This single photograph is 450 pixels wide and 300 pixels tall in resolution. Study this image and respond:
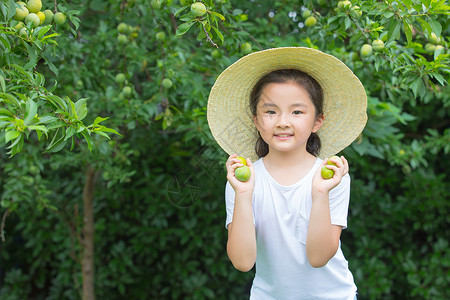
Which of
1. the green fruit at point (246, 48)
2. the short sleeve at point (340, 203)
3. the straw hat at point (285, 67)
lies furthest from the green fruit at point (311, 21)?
the short sleeve at point (340, 203)

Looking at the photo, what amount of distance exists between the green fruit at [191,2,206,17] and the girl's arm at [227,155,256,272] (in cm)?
44

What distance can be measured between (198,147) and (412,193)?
57.7 inches

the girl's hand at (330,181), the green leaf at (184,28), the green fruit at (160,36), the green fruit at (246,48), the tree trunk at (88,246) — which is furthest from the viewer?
the tree trunk at (88,246)

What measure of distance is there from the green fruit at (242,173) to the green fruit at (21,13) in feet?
2.55

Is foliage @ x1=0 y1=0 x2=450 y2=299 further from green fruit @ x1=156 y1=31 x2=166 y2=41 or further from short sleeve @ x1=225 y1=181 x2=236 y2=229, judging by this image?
short sleeve @ x1=225 y1=181 x2=236 y2=229

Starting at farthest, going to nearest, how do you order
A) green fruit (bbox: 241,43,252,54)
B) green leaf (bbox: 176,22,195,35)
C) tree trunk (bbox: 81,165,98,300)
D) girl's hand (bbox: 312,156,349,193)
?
tree trunk (bbox: 81,165,98,300)
green fruit (bbox: 241,43,252,54)
green leaf (bbox: 176,22,195,35)
girl's hand (bbox: 312,156,349,193)

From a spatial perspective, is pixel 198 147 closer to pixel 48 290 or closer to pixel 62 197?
pixel 62 197

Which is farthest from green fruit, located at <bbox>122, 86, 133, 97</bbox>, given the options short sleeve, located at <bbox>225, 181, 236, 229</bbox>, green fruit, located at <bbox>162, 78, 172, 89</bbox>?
short sleeve, located at <bbox>225, 181, 236, 229</bbox>

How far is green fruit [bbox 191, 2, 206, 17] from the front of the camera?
142cm

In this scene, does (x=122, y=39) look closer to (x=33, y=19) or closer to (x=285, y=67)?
(x=33, y=19)

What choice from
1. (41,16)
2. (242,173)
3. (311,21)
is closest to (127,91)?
(41,16)

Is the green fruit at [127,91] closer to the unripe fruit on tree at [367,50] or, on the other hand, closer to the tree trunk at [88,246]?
the tree trunk at [88,246]

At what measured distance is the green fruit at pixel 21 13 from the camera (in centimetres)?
142

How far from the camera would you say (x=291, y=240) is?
4.48 ft
